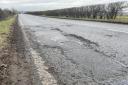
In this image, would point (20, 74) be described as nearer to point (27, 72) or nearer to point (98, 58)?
point (27, 72)

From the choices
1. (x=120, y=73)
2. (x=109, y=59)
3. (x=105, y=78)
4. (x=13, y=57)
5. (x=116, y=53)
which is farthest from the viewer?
(x=13, y=57)

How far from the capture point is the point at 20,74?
5.61 m

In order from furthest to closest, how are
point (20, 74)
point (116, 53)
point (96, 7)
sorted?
point (96, 7) < point (116, 53) < point (20, 74)

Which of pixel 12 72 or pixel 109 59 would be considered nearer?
pixel 12 72

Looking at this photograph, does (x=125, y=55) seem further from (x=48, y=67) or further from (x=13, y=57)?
(x=13, y=57)

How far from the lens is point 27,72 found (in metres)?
5.69

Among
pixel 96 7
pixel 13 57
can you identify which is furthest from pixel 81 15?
pixel 13 57

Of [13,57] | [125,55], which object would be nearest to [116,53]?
[125,55]

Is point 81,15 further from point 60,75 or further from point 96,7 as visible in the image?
point 60,75

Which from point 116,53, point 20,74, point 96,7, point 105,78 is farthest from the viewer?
point 96,7

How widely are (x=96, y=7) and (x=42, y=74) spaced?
36753 millimetres

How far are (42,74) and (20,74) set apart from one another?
57 cm

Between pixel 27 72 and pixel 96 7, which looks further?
pixel 96 7

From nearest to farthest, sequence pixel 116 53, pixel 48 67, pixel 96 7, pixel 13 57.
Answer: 1. pixel 48 67
2. pixel 116 53
3. pixel 13 57
4. pixel 96 7
